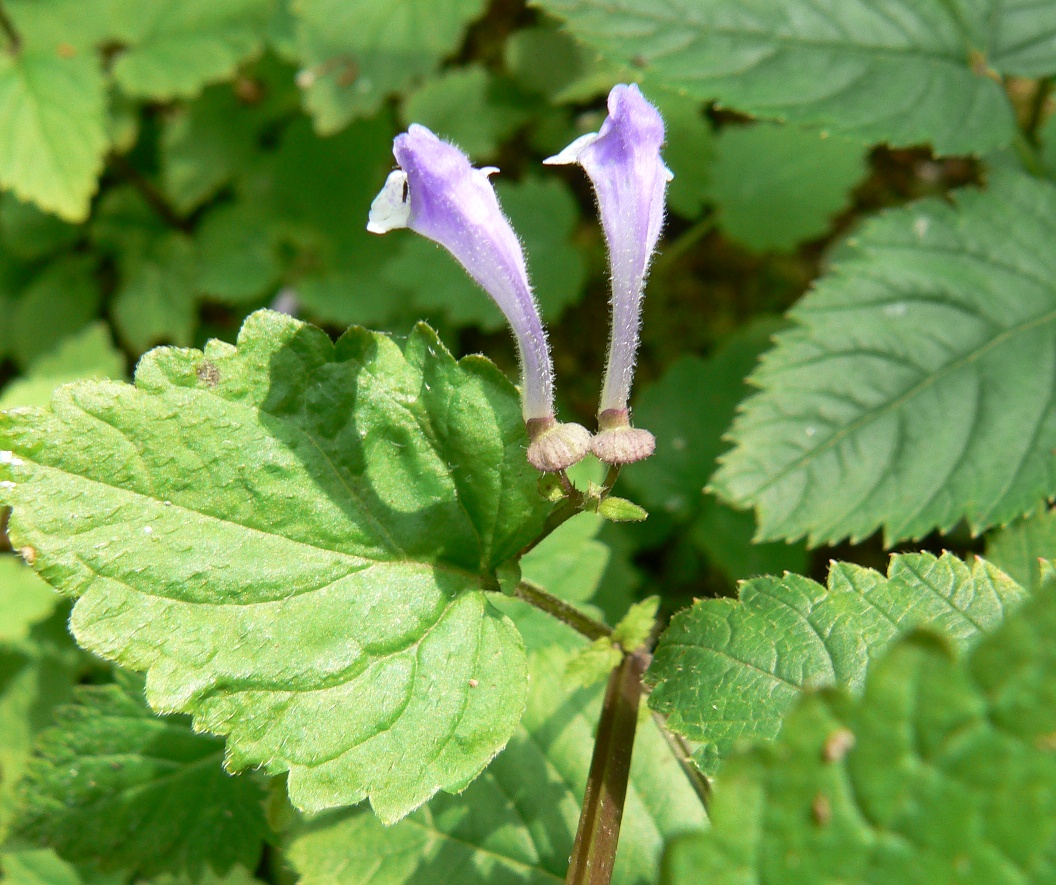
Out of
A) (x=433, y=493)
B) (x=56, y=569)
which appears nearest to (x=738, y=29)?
(x=433, y=493)

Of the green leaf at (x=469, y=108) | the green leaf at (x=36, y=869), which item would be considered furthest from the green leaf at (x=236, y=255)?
the green leaf at (x=36, y=869)

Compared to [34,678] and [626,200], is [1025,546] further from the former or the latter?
[34,678]

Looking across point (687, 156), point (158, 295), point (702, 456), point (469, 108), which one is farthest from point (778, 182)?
point (158, 295)

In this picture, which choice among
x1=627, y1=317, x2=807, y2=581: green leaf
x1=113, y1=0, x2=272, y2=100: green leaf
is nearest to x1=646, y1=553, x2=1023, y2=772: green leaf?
x1=627, y1=317, x2=807, y2=581: green leaf

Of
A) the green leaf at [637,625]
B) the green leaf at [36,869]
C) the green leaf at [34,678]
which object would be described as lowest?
the green leaf at [34,678]

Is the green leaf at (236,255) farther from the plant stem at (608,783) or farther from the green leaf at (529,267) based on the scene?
the plant stem at (608,783)

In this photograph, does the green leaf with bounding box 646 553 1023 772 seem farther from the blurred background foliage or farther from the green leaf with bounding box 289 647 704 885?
the blurred background foliage
